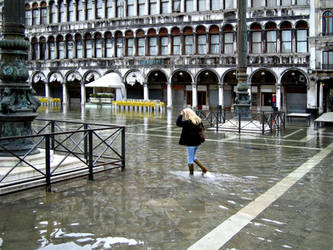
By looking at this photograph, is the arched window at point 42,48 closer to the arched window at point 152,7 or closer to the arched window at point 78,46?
the arched window at point 78,46

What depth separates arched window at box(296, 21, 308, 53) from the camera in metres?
36.9

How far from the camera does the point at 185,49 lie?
4184 cm

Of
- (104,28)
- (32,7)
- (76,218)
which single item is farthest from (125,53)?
(76,218)

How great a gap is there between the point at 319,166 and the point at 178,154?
4.11m

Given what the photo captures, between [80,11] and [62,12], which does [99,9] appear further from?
[62,12]

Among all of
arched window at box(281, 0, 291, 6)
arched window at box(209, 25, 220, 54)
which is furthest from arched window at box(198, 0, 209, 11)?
arched window at box(281, 0, 291, 6)

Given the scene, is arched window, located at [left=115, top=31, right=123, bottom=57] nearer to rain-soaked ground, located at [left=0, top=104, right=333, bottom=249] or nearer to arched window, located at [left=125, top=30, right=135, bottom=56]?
arched window, located at [left=125, top=30, right=135, bottom=56]

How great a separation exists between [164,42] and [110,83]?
7.54 meters

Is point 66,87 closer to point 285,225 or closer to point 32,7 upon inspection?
point 32,7

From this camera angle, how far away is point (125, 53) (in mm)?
44688

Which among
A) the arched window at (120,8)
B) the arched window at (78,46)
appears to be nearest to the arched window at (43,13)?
the arched window at (78,46)

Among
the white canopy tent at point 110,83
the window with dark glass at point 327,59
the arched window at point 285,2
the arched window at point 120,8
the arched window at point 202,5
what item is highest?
the arched window at point 120,8

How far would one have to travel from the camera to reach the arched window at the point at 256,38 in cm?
3859

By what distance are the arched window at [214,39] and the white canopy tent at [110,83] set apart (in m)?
9.67
